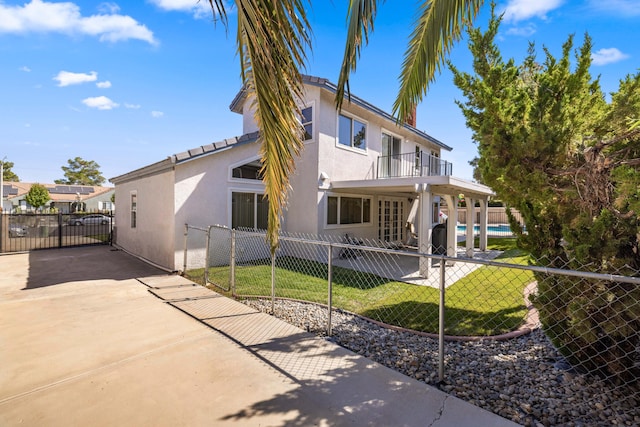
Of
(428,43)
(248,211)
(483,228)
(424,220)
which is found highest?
(428,43)

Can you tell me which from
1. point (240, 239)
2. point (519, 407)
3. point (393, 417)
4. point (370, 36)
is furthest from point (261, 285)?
point (370, 36)

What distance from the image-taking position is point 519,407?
2.82m

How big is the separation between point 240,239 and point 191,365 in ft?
23.4

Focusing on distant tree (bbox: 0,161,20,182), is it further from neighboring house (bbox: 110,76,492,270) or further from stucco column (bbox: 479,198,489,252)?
stucco column (bbox: 479,198,489,252)

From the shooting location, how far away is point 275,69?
2.20m

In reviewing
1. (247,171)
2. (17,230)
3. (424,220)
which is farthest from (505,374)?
(17,230)

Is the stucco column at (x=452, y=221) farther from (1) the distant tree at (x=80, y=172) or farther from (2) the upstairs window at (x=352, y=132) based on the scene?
(1) the distant tree at (x=80, y=172)

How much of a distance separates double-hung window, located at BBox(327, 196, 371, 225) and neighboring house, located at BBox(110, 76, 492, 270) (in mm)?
39

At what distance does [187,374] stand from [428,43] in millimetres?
4582

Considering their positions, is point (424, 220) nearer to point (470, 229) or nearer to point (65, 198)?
point (470, 229)

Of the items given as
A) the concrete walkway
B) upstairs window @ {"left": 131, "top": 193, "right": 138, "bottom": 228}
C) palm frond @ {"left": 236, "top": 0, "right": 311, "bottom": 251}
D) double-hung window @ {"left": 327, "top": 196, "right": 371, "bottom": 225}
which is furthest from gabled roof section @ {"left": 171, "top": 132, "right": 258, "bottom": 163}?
palm frond @ {"left": 236, "top": 0, "right": 311, "bottom": 251}

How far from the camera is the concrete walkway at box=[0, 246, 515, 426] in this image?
2.69m

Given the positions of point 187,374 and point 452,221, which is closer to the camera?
point 187,374

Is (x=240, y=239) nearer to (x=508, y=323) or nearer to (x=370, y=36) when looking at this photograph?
(x=508, y=323)
